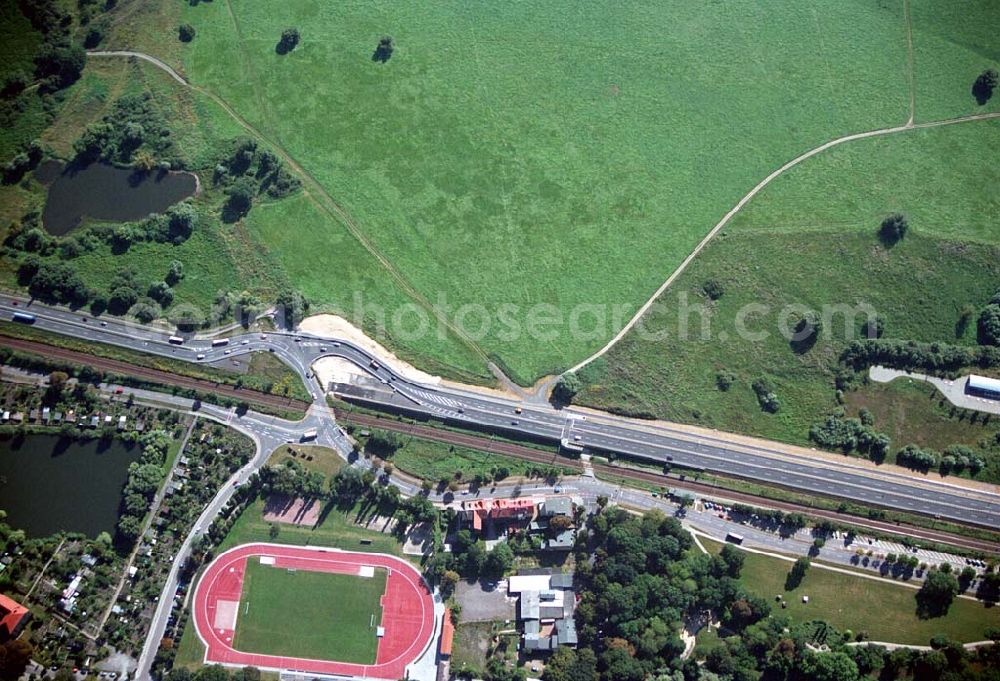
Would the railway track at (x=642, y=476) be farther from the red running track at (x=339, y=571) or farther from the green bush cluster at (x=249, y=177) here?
the green bush cluster at (x=249, y=177)

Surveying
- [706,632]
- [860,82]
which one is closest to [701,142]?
[860,82]

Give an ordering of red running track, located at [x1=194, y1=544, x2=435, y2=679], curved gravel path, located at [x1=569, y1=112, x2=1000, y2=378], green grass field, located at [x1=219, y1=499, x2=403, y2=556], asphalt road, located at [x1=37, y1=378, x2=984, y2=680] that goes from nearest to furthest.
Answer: red running track, located at [x1=194, y1=544, x2=435, y2=679] < green grass field, located at [x1=219, y1=499, x2=403, y2=556] < asphalt road, located at [x1=37, y1=378, x2=984, y2=680] < curved gravel path, located at [x1=569, y1=112, x2=1000, y2=378]

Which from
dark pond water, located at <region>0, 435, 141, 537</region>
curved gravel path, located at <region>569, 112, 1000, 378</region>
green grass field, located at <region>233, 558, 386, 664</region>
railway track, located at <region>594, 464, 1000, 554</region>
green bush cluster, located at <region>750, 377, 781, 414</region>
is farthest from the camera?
curved gravel path, located at <region>569, 112, 1000, 378</region>

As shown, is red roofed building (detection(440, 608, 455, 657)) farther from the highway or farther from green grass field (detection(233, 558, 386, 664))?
the highway

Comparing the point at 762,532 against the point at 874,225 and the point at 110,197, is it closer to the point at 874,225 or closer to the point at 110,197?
the point at 874,225

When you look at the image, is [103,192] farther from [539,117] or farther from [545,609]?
[545,609]

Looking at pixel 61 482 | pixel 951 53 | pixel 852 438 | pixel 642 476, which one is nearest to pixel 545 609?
pixel 642 476

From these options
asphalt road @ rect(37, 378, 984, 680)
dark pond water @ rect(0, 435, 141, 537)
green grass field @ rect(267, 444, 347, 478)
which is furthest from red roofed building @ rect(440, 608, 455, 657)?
dark pond water @ rect(0, 435, 141, 537)
